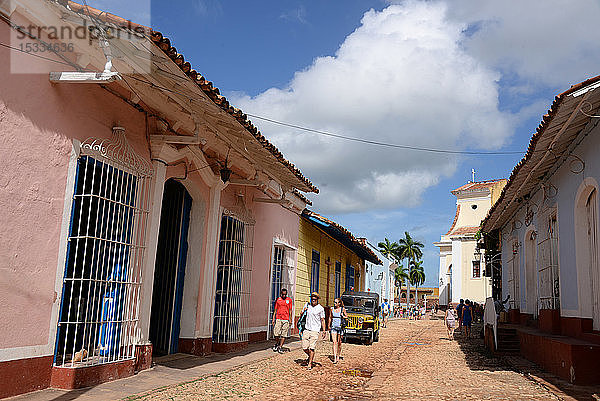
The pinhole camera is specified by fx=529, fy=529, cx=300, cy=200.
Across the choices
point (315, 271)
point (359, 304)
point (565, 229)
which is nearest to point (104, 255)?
point (565, 229)

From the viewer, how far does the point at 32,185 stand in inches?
231

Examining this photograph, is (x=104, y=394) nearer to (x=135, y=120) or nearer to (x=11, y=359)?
(x=11, y=359)

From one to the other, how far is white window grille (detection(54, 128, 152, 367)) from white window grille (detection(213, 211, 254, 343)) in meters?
3.44

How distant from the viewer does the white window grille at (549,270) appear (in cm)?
1157

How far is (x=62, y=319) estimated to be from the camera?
6742 millimetres

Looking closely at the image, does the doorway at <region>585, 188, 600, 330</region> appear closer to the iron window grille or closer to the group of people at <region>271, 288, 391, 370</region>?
the group of people at <region>271, 288, 391, 370</region>

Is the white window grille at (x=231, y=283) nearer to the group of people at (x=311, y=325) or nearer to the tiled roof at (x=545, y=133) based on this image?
the group of people at (x=311, y=325)

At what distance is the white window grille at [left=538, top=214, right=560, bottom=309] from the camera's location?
38.0 feet

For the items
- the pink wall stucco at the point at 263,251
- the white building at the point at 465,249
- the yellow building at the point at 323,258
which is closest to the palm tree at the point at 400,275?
the white building at the point at 465,249

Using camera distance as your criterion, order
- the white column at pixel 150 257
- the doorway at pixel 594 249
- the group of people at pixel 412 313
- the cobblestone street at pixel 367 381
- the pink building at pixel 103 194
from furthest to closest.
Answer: the group of people at pixel 412 313 < the doorway at pixel 594 249 < the white column at pixel 150 257 < the cobblestone street at pixel 367 381 < the pink building at pixel 103 194

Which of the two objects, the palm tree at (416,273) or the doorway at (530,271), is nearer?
the doorway at (530,271)

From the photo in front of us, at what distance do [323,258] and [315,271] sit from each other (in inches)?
56.2

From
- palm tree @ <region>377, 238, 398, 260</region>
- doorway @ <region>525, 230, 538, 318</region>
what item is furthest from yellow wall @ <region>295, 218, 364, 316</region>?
palm tree @ <region>377, 238, 398, 260</region>

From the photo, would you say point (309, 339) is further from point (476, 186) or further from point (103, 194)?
point (476, 186)
